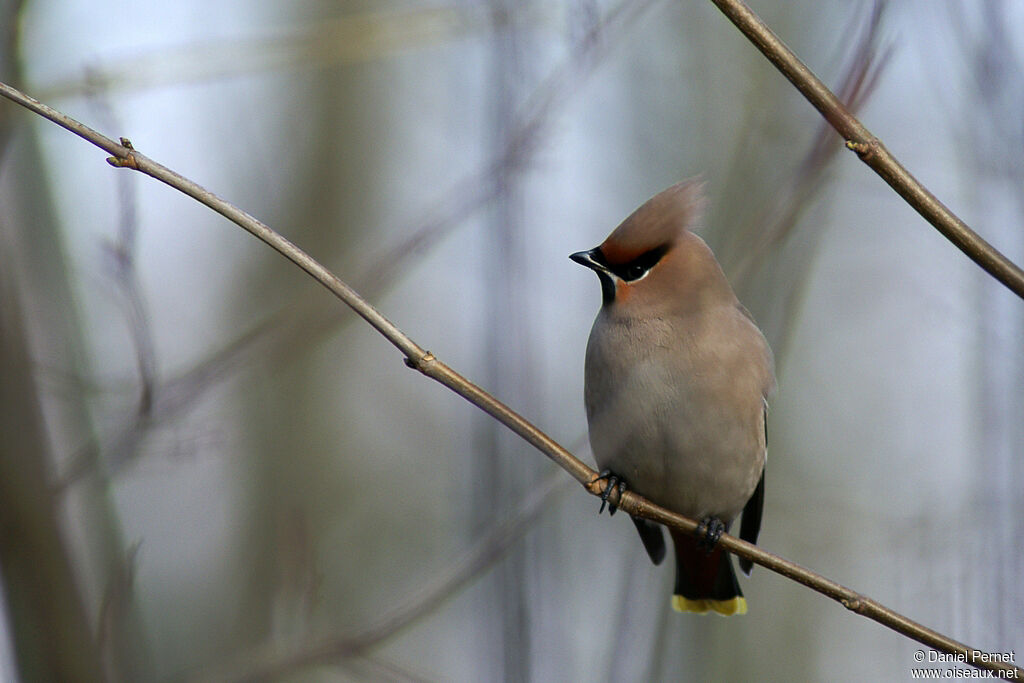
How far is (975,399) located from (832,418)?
6.15 meters

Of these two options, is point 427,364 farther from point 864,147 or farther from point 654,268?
point 654,268

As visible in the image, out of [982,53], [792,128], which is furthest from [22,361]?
[792,128]

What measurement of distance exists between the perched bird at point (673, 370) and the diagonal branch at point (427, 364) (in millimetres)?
876

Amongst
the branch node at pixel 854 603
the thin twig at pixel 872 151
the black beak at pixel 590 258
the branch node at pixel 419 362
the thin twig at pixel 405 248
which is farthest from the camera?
the black beak at pixel 590 258

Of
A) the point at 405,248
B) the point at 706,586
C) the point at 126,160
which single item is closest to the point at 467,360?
the point at 706,586

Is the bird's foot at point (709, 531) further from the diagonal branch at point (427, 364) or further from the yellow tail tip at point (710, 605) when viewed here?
the diagonal branch at point (427, 364)

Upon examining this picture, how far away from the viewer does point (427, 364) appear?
2.22 metres

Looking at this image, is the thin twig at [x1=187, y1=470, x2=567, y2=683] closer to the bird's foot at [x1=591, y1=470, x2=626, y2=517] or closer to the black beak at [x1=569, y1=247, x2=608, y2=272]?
the bird's foot at [x1=591, y1=470, x2=626, y2=517]

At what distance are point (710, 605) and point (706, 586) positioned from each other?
7cm

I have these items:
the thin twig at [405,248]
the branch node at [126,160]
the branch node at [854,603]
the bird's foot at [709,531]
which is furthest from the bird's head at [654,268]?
the branch node at [126,160]

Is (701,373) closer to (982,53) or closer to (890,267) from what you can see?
(982,53)

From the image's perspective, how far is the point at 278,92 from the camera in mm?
8781

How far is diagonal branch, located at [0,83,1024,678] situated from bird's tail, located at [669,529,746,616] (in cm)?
157

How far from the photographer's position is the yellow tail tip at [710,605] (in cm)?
426
